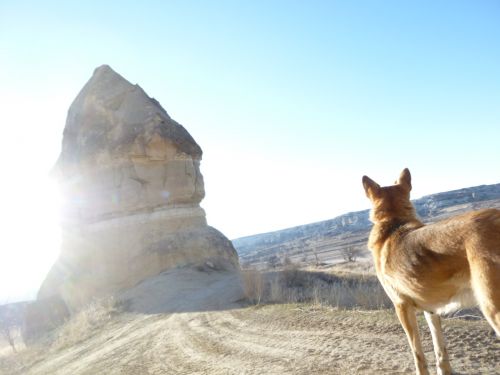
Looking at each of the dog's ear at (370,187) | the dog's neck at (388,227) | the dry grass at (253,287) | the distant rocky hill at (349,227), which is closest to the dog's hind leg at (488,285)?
the dog's neck at (388,227)

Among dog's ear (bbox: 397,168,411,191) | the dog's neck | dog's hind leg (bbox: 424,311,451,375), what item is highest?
dog's ear (bbox: 397,168,411,191)

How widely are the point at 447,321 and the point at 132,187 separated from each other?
74.1 ft

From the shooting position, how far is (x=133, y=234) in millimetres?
25297

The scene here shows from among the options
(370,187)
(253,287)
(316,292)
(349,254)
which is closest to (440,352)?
(370,187)

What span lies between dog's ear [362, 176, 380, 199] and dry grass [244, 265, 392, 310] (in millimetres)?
4479

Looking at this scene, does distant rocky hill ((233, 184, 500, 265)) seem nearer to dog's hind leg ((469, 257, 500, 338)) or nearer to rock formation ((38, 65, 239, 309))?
rock formation ((38, 65, 239, 309))

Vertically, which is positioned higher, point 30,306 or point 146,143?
point 146,143

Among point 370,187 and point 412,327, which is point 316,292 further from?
point 412,327

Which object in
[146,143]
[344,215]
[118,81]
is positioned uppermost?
[118,81]

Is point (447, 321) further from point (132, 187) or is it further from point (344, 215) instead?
point (344, 215)

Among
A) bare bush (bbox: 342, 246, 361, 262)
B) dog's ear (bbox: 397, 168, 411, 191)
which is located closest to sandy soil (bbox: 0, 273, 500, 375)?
dog's ear (bbox: 397, 168, 411, 191)

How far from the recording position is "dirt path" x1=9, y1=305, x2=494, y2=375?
5.27 meters

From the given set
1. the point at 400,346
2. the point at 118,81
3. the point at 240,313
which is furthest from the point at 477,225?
the point at 118,81

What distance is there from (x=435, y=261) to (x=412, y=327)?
1.16 meters
